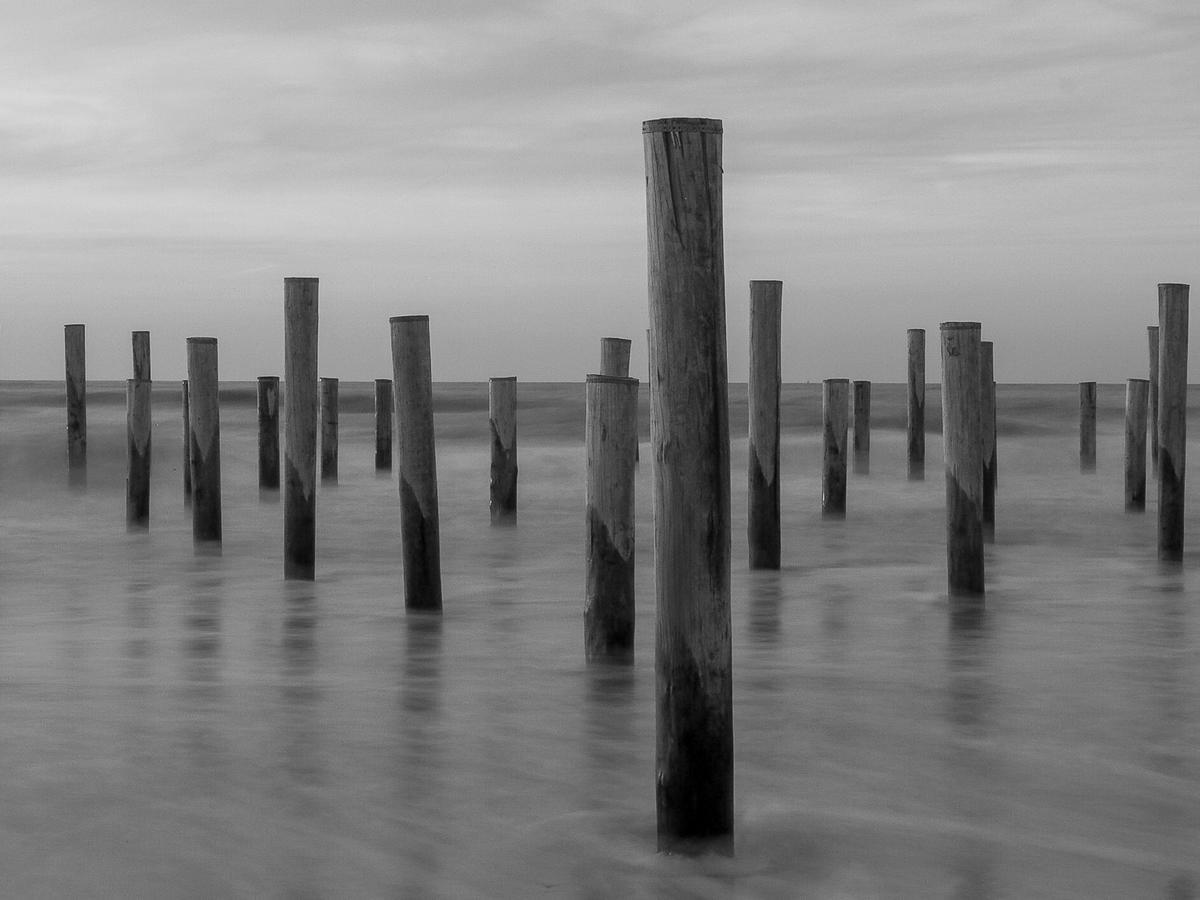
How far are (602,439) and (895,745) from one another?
174cm

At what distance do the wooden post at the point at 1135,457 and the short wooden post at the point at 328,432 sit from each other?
8.51 m

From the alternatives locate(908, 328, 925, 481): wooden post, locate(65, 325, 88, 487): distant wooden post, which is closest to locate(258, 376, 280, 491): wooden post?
locate(65, 325, 88, 487): distant wooden post

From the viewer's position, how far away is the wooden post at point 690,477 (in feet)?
12.5

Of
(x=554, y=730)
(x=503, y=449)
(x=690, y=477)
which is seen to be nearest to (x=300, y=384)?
(x=554, y=730)

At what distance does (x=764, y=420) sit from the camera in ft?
30.5

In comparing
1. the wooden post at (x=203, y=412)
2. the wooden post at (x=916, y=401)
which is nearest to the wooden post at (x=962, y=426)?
the wooden post at (x=203, y=412)

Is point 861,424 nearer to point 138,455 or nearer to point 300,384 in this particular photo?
point 138,455

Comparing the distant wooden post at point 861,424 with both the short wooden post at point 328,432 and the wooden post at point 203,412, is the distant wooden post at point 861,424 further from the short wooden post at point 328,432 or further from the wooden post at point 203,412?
the wooden post at point 203,412

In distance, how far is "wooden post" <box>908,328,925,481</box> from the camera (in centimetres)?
1809

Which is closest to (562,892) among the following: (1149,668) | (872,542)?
(1149,668)

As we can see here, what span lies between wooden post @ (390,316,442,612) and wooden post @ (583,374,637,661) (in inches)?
49.0

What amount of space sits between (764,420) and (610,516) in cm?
313

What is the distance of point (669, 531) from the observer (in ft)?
12.8

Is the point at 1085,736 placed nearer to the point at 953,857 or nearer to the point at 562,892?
the point at 953,857
